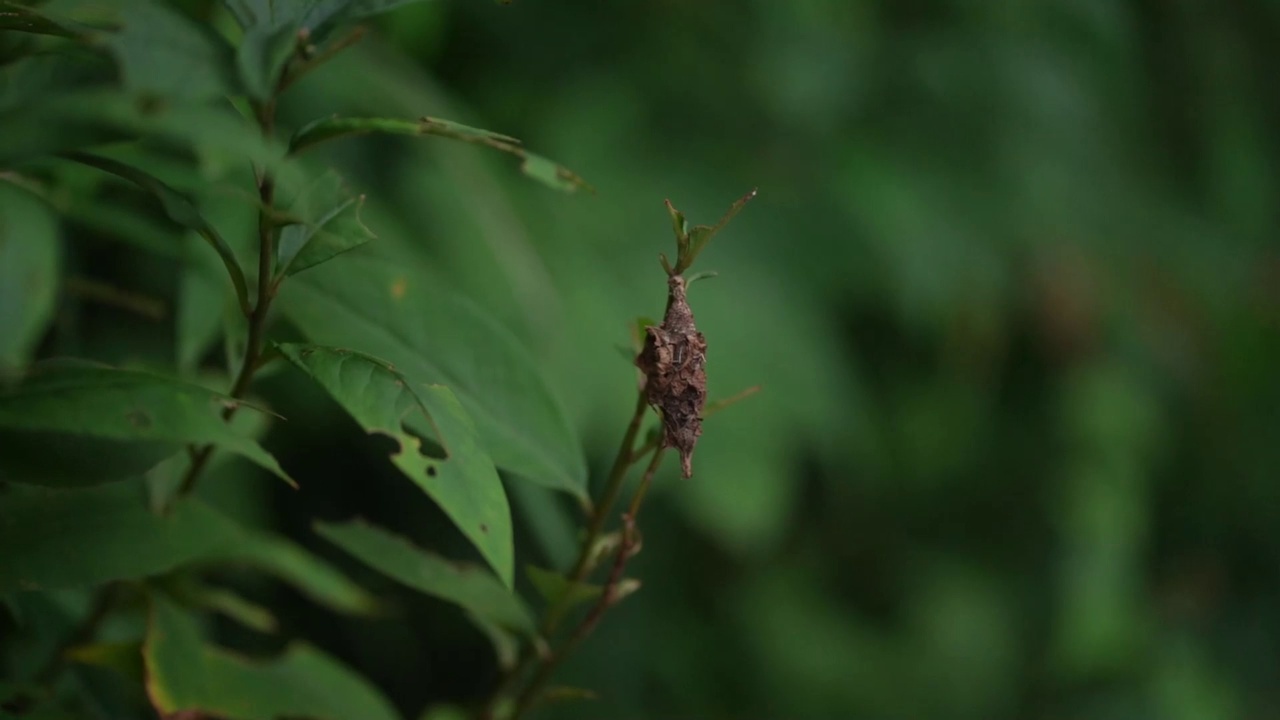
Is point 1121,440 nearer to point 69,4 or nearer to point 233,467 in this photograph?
point 233,467

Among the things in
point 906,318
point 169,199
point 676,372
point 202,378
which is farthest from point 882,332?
point 169,199

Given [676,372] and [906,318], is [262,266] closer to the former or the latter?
[676,372]

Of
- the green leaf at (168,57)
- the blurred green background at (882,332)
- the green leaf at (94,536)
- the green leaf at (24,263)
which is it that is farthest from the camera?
the blurred green background at (882,332)

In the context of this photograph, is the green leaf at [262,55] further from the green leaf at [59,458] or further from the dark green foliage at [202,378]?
the green leaf at [59,458]

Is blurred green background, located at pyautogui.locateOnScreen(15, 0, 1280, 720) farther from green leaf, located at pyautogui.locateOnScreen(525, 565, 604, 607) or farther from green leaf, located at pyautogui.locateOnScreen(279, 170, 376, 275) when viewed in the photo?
green leaf, located at pyautogui.locateOnScreen(279, 170, 376, 275)

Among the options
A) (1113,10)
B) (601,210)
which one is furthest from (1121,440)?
(601,210)

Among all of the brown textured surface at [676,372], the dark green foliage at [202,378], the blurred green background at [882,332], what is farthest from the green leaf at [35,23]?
the blurred green background at [882,332]
